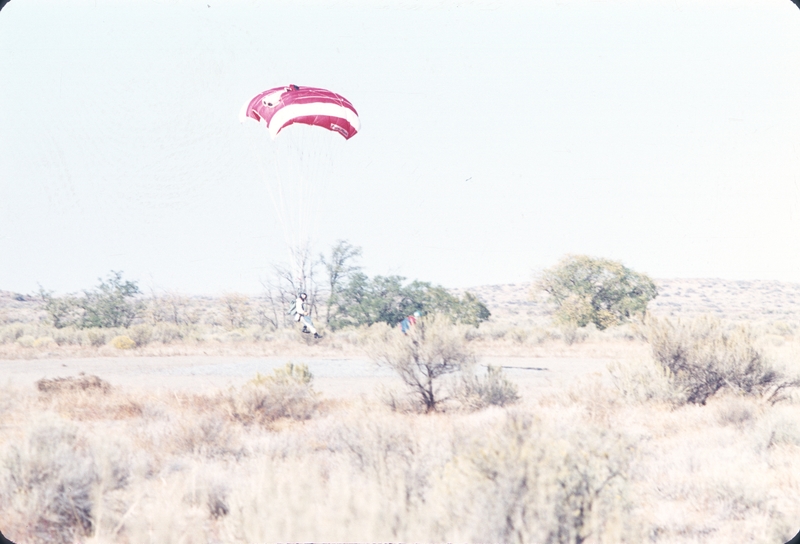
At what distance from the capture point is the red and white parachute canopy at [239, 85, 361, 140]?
11.1 meters

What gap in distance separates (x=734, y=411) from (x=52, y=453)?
29.1 ft

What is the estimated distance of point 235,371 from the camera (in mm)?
18016

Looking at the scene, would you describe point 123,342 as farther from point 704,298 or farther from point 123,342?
point 704,298

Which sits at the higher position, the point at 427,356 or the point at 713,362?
the point at 427,356

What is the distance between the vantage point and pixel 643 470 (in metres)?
6.94

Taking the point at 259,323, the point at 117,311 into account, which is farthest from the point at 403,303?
the point at 117,311

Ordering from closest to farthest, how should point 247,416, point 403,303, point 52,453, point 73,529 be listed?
point 73,529 < point 52,453 < point 247,416 < point 403,303

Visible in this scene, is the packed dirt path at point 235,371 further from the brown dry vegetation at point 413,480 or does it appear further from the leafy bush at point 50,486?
the leafy bush at point 50,486

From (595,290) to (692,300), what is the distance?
131 feet

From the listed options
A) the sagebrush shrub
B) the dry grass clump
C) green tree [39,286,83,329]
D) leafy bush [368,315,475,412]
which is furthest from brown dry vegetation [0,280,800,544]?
green tree [39,286,83,329]

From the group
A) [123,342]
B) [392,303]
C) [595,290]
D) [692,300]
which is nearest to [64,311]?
[123,342]

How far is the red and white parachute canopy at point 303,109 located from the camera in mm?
11094

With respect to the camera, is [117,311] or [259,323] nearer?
[117,311]

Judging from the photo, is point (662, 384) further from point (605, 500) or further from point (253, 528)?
point (253, 528)
